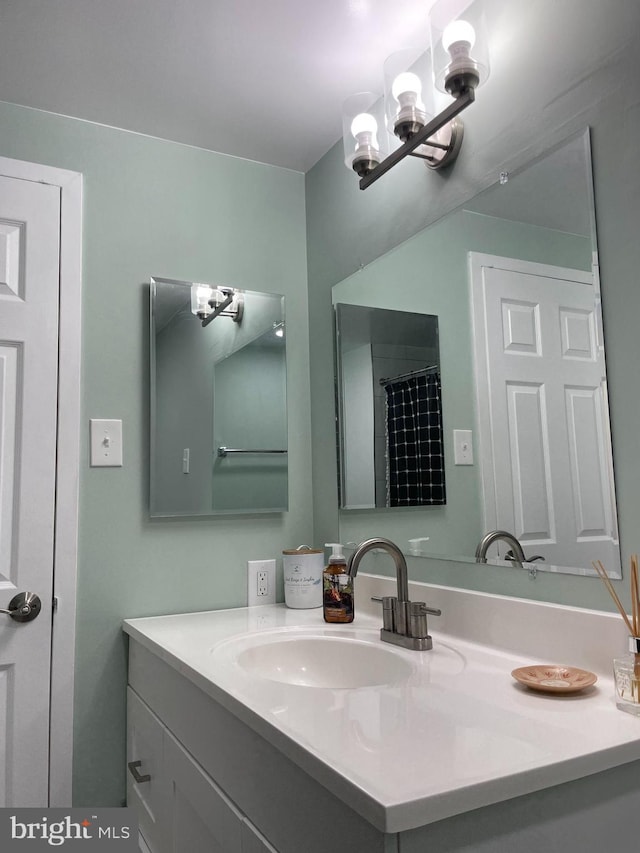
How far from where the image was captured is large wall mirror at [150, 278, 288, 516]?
1.80 metres

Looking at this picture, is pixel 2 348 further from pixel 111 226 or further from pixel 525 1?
pixel 525 1

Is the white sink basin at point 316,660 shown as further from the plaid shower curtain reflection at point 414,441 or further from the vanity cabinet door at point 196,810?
the plaid shower curtain reflection at point 414,441

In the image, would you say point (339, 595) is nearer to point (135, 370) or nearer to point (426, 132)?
point (135, 370)

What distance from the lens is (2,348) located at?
5.37 feet

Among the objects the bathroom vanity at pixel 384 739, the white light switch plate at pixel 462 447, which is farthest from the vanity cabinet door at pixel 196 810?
the white light switch plate at pixel 462 447

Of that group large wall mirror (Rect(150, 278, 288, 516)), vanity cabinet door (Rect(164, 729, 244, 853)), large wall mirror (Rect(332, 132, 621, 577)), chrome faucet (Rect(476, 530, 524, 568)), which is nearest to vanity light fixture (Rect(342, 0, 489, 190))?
large wall mirror (Rect(332, 132, 621, 577))

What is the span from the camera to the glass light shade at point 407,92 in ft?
4.61

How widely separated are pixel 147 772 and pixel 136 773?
3.3 inches

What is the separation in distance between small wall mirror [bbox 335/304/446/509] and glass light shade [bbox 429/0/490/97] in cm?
49

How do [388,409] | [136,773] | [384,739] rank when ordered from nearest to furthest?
[384,739] → [136,773] → [388,409]

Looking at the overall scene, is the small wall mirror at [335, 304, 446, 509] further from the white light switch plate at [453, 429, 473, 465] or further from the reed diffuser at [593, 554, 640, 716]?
the reed diffuser at [593, 554, 640, 716]

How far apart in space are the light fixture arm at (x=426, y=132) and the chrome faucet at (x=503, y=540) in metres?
0.83

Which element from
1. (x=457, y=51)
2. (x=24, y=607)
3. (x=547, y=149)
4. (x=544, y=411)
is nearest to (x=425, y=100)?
(x=457, y=51)

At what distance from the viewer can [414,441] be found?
1.57 meters
